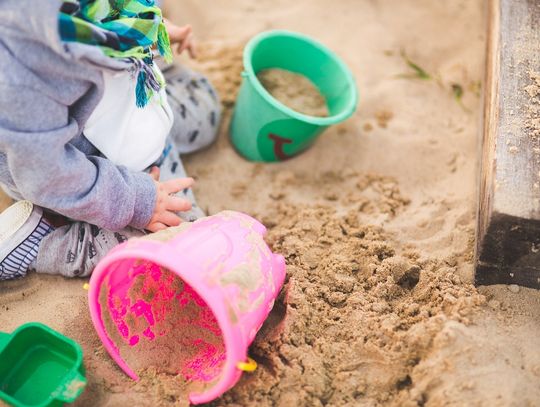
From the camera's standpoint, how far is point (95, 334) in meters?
1.46

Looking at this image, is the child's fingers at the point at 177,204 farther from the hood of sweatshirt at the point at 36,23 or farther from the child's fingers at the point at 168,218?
the hood of sweatshirt at the point at 36,23

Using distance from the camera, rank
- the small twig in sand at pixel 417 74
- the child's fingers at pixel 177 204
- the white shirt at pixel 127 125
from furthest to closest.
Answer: the small twig in sand at pixel 417 74 < the child's fingers at pixel 177 204 < the white shirt at pixel 127 125

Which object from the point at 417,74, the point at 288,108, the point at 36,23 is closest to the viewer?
the point at 36,23

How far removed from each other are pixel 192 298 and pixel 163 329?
0.10 metres

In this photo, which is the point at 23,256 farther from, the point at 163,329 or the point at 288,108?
the point at 288,108

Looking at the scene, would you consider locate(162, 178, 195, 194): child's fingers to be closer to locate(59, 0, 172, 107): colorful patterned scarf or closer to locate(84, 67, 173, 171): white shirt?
locate(84, 67, 173, 171): white shirt

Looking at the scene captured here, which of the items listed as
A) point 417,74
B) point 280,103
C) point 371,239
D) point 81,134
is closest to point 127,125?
point 81,134

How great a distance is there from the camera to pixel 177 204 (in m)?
1.54

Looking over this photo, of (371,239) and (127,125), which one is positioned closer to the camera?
(127,125)

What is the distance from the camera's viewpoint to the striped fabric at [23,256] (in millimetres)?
1513

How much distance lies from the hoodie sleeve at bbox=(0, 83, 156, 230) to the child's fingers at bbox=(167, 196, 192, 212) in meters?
0.06

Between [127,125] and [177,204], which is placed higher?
[127,125]

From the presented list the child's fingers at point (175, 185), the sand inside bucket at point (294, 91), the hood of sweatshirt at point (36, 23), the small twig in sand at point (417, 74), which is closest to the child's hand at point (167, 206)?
the child's fingers at point (175, 185)

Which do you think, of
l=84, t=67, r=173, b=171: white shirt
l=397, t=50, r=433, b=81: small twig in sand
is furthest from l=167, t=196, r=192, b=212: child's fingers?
l=397, t=50, r=433, b=81: small twig in sand
